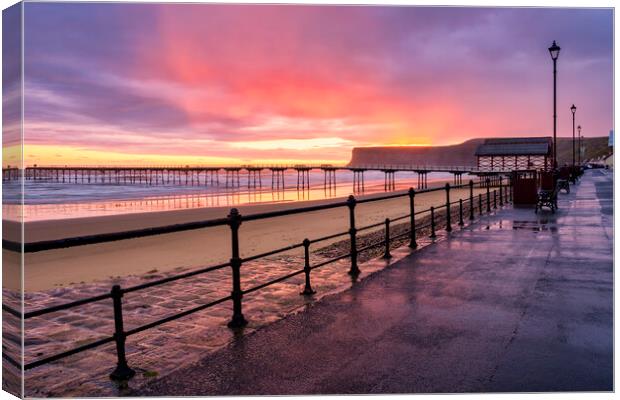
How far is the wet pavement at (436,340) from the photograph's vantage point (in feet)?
11.8

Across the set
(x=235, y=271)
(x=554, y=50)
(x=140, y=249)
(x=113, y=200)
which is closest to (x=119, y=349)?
(x=235, y=271)

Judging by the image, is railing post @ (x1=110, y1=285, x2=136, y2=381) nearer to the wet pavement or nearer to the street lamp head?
the wet pavement

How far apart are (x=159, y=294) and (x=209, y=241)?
30.7 feet

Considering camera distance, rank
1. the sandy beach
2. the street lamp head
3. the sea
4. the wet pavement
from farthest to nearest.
Answer: the sea, the street lamp head, the sandy beach, the wet pavement

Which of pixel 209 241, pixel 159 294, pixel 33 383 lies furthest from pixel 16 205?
pixel 209 241

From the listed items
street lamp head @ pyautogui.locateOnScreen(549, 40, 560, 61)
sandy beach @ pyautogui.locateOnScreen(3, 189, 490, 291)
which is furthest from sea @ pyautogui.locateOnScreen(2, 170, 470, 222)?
street lamp head @ pyautogui.locateOnScreen(549, 40, 560, 61)

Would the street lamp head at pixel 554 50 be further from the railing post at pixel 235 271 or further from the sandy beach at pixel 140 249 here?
the railing post at pixel 235 271

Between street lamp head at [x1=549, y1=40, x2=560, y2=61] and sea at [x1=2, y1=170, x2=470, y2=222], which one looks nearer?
street lamp head at [x1=549, y1=40, x2=560, y2=61]

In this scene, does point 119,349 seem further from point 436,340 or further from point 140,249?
point 140,249

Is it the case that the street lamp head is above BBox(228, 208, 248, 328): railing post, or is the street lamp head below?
above

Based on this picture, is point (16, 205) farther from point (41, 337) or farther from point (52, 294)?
point (52, 294)

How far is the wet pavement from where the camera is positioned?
11.8 feet

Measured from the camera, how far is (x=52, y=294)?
843 cm

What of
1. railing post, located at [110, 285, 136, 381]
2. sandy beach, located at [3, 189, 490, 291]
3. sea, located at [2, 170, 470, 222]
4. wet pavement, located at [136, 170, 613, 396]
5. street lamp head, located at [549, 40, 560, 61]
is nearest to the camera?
wet pavement, located at [136, 170, 613, 396]
